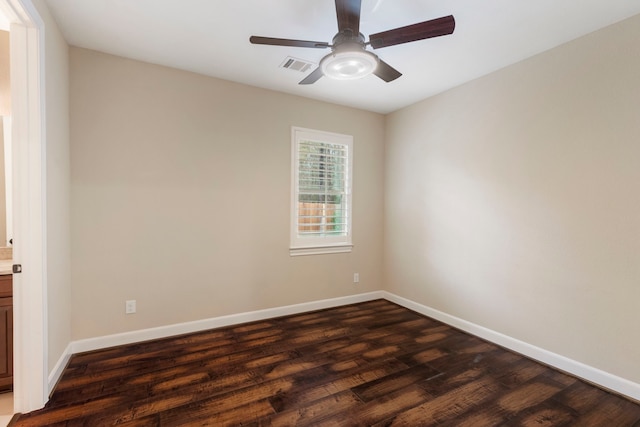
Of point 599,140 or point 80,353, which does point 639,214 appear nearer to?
point 599,140

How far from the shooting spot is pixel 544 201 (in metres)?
2.62

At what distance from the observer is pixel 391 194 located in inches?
169

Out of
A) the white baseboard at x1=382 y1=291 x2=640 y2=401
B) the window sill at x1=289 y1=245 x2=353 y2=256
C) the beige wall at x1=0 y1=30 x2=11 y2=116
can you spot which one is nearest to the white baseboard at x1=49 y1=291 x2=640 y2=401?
the white baseboard at x1=382 y1=291 x2=640 y2=401

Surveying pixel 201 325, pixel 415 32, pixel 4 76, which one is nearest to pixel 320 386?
pixel 201 325

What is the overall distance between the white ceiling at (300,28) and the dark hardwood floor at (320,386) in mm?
2733

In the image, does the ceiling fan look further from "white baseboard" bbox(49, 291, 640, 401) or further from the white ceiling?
"white baseboard" bbox(49, 291, 640, 401)

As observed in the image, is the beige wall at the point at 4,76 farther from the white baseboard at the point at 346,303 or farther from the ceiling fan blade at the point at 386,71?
the ceiling fan blade at the point at 386,71

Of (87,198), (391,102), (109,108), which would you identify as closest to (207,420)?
(87,198)

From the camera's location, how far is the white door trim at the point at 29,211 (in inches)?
71.8

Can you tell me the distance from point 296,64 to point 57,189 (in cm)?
228

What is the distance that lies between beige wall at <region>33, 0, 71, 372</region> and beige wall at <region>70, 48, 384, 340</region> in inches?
4.8

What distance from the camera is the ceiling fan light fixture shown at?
1.88m

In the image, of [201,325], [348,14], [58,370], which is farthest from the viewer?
[201,325]

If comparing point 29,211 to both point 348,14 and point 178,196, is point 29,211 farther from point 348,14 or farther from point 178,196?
point 348,14
